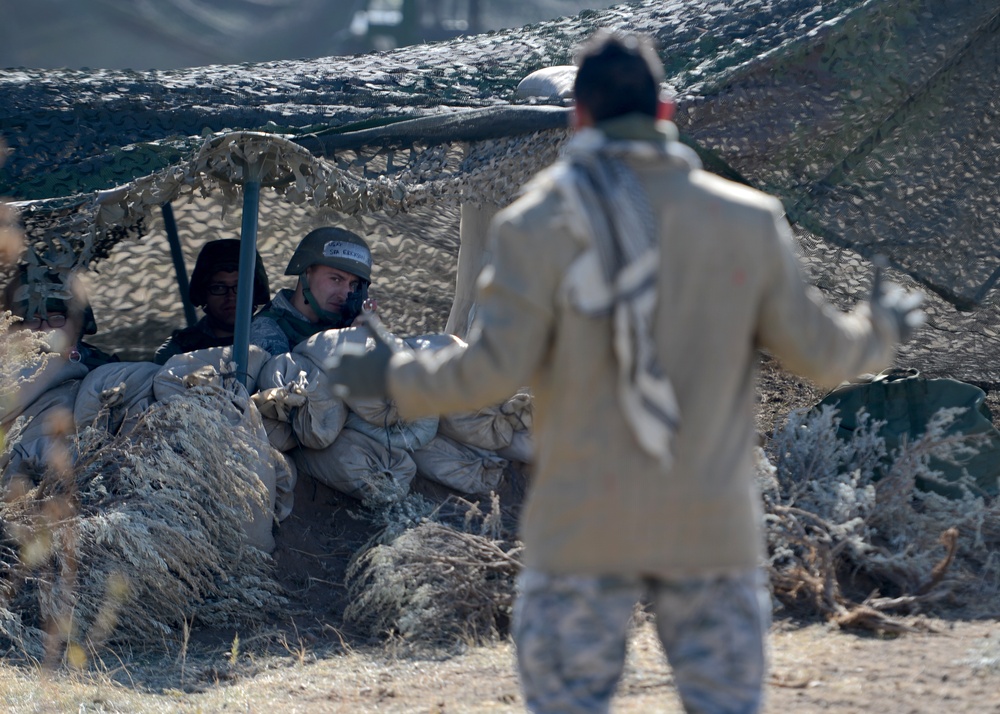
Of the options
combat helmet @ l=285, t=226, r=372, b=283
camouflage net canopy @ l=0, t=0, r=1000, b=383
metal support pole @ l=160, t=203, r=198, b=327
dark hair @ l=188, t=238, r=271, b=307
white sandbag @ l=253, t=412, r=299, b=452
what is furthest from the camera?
metal support pole @ l=160, t=203, r=198, b=327

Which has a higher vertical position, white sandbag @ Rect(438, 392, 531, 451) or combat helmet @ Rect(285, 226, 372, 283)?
combat helmet @ Rect(285, 226, 372, 283)

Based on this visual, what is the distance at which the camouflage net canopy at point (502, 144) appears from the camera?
16.1ft

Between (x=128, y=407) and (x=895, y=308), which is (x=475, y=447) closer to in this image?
(x=128, y=407)

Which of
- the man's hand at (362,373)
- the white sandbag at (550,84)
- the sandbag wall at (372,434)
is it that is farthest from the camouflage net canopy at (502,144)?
the man's hand at (362,373)

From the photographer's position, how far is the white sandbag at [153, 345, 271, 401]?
4527 millimetres

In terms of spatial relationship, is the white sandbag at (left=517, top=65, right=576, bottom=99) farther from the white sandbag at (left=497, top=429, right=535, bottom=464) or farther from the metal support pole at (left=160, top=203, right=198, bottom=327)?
the metal support pole at (left=160, top=203, right=198, bottom=327)

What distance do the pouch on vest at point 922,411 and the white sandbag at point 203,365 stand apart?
2395 millimetres

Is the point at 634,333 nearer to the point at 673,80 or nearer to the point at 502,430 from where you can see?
the point at 502,430

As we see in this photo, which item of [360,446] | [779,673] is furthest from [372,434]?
[779,673]

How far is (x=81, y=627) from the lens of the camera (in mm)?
3812

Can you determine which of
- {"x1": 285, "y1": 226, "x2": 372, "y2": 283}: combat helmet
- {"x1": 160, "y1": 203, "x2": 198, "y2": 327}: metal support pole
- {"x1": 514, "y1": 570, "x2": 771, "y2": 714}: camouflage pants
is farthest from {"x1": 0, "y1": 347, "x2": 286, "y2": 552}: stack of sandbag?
{"x1": 514, "y1": 570, "x2": 771, "y2": 714}: camouflage pants

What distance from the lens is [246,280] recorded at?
4.77 meters

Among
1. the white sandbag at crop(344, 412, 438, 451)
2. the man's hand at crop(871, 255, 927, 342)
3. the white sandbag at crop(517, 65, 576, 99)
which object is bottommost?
the white sandbag at crop(344, 412, 438, 451)

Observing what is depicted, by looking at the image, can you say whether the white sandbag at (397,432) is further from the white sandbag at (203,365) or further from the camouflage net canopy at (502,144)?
the camouflage net canopy at (502,144)
